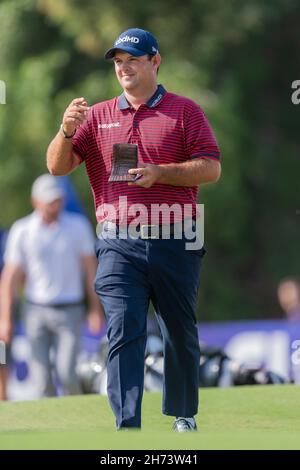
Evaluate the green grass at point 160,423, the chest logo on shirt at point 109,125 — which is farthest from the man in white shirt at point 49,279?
the chest logo on shirt at point 109,125

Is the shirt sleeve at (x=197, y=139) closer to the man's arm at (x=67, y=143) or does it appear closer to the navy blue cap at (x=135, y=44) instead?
the navy blue cap at (x=135, y=44)

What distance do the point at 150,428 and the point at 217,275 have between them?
16526 mm

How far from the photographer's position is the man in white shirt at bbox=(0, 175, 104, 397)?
12.1 m

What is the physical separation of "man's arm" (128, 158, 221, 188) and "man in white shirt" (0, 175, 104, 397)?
491 centimetres

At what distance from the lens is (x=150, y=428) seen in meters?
7.80

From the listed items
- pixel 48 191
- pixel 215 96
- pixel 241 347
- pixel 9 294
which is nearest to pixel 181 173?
pixel 48 191

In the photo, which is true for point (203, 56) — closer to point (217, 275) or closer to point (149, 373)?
point (217, 275)

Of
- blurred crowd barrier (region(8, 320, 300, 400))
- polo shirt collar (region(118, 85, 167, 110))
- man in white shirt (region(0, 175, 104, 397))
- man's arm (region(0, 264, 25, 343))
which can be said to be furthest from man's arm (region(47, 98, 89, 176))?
blurred crowd barrier (region(8, 320, 300, 400))

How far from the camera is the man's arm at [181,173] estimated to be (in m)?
7.13

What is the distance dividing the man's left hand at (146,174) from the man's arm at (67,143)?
1.60 ft

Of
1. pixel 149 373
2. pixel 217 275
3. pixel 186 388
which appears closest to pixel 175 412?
pixel 186 388

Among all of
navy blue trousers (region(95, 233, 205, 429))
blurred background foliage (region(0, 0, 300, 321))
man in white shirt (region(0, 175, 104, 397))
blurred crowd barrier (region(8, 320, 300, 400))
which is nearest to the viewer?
navy blue trousers (region(95, 233, 205, 429))

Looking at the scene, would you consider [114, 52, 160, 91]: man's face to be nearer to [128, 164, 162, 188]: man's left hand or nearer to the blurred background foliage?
[128, 164, 162, 188]: man's left hand

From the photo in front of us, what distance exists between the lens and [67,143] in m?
7.47
